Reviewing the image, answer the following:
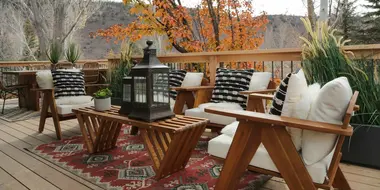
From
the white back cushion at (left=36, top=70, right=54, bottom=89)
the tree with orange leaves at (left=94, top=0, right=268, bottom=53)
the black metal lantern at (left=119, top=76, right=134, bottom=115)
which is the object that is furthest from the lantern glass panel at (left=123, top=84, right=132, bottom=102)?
the tree with orange leaves at (left=94, top=0, right=268, bottom=53)

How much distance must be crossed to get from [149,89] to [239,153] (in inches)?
37.9

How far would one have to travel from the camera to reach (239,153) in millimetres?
1683

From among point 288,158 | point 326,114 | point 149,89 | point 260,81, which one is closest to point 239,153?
point 288,158

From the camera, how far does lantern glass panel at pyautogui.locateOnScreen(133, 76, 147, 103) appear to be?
2.37m

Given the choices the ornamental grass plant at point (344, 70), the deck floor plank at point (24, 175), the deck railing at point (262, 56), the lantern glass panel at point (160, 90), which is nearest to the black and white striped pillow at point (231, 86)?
the deck railing at point (262, 56)

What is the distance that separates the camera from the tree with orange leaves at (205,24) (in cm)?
575

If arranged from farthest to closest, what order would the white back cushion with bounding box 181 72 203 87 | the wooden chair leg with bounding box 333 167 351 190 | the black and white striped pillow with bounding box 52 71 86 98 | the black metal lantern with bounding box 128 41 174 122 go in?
the black and white striped pillow with bounding box 52 71 86 98 → the white back cushion with bounding box 181 72 203 87 → the black metal lantern with bounding box 128 41 174 122 → the wooden chair leg with bounding box 333 167 351 190

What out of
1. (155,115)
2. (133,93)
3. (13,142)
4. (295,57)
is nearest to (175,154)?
(155,115)

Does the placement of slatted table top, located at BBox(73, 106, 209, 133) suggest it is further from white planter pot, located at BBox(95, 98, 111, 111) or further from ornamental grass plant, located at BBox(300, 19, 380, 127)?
ornamental grass plant, located at BBox(300, 19, 380, 127)

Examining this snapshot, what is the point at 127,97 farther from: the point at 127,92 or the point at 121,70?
the point at 121,70

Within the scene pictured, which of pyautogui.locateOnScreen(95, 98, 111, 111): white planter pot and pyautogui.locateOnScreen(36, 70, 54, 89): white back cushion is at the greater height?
pyautogui.locateOnScreen(36, 70, 54, 89): white back cushion

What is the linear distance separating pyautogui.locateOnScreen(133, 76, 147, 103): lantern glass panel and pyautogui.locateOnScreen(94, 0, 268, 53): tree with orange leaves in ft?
11.6

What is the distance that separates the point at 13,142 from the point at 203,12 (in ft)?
13.4

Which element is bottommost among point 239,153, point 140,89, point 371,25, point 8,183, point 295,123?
point 8,183
